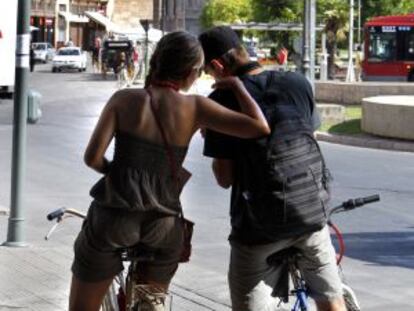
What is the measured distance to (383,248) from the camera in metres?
11.1

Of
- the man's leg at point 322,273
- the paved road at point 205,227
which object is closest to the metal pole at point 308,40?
the paved road at point 205,227

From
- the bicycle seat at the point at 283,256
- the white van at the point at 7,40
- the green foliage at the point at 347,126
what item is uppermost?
the white van at the point at 7,40

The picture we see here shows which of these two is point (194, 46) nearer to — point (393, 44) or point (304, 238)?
point (304, 238)

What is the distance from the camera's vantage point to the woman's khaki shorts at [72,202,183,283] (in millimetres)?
4812

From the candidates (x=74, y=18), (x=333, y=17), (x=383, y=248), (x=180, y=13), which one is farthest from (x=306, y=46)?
(x=74, y=18)

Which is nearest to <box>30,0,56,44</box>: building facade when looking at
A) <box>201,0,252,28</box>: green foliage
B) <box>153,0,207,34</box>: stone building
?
<box>153,0,207,34</box>: stone building

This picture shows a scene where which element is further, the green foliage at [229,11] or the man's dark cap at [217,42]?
the green foliage at [229,11]

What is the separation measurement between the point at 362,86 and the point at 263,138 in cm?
2840

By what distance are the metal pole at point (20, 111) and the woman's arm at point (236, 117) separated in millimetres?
5480

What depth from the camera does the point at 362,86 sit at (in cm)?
3294

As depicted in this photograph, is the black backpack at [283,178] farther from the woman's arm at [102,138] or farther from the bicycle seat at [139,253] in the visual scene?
the woman's arm at [102,138]

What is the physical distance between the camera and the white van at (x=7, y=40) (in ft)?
33.7

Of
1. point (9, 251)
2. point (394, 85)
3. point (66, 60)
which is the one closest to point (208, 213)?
point (9, 251)

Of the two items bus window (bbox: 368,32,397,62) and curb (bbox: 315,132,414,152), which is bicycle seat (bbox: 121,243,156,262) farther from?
bus window (bbox: 368,32,397,62)
